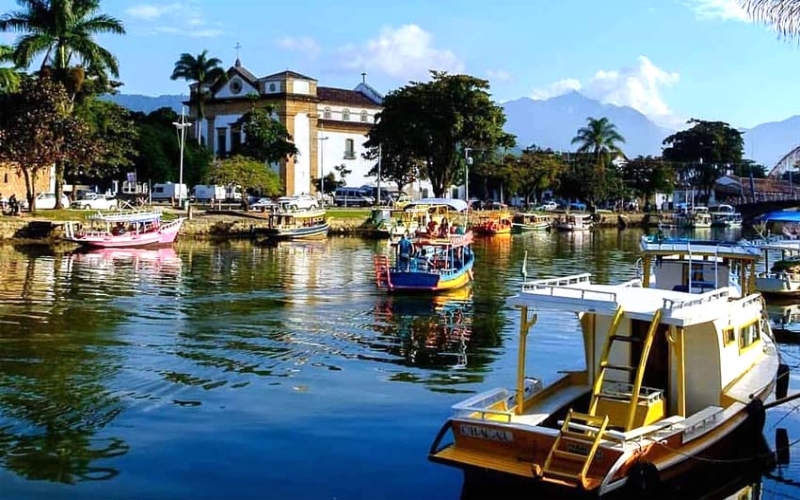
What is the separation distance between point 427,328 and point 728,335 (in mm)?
13482

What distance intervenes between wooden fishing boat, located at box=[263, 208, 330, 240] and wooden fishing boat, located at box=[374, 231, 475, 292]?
29.1 meters

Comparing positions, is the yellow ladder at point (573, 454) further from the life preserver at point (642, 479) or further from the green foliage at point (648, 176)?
the green foliage at point (648, 176)

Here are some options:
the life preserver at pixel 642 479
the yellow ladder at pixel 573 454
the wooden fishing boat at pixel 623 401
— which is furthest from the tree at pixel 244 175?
the life preserver at pixel 642 479

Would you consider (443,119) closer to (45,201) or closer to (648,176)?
(45,201)

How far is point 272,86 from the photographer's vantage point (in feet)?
353

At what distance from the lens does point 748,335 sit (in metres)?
17.5

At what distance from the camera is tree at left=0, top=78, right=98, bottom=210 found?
60.9m

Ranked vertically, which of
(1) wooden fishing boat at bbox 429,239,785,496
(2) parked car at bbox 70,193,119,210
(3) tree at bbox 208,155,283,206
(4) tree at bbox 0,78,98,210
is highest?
(4) tree at bbox 0,78,98,210

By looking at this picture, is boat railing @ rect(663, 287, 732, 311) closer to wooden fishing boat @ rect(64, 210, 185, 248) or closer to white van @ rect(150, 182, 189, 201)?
wooden fishing boat @ rect(64, 210, 185, 248)

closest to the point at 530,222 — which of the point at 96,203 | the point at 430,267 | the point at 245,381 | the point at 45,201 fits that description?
the point at 96,203

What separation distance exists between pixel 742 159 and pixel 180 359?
139 meters

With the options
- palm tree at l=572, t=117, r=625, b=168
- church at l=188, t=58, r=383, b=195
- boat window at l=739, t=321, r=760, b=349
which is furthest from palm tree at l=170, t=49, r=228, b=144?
boat window at l=739, t=321, r=760, b=349

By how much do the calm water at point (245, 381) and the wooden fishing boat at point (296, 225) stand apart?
2762 centimetres

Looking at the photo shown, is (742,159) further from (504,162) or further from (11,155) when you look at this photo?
(11,155)
